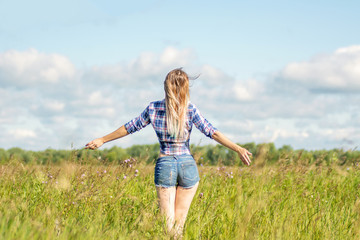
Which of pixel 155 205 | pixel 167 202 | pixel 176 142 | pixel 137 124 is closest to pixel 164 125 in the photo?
pixel 176 142

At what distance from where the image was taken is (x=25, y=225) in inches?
136

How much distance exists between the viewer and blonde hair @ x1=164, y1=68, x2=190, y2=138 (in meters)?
4.45

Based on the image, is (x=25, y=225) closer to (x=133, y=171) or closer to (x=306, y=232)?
(x=306, y=232)

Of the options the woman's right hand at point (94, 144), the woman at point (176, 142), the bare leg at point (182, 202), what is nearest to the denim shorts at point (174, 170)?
the woman at point (176, 142)

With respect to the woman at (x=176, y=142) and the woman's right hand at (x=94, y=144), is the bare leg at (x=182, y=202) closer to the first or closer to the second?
the woman at (x=176, y=142)

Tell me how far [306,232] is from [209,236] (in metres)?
1.15

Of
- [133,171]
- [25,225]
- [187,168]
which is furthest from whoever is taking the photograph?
[133,171]

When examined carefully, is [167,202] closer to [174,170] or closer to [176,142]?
[174,170]

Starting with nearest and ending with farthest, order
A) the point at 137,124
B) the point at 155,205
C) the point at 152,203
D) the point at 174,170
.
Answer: the point at 174,170 → the point at 137,124 → the point at 152,203 → the point at 155,205

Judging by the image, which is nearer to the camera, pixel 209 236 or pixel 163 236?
pixel 163 236

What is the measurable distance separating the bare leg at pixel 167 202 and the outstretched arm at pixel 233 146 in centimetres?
74

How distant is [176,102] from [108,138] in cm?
→ 94

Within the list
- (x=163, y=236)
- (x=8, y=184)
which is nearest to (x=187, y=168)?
(x=163, y=236)

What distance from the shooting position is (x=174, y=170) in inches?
174
